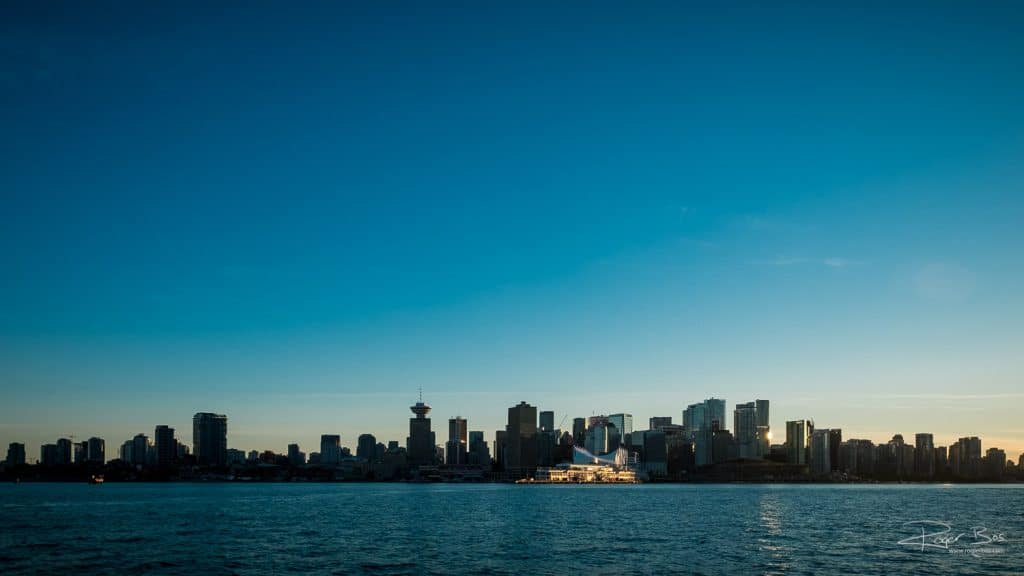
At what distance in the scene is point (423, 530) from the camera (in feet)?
277

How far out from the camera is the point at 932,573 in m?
52.0

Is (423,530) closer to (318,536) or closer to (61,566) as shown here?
(318,536)

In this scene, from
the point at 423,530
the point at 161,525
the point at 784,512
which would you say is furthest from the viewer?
the point at 784,512

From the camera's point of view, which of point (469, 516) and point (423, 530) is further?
point (469, 516)

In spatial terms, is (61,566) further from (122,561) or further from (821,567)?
(821,567)

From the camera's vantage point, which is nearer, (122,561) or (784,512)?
(122,561)

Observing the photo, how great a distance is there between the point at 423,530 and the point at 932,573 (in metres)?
48.4

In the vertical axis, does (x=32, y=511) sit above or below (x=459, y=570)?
below

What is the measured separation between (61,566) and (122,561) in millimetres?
3905

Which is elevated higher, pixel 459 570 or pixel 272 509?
pixel 459 570

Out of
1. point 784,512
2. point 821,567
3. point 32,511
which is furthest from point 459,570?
point 32,511

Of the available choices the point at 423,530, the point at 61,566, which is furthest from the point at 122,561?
the point at 423,530

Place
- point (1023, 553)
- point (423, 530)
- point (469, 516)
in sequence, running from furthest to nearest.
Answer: point (469, 516) < point (423, 530) < point (1023, 553)

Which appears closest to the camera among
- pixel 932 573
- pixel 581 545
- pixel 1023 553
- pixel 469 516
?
pixel 932 573
